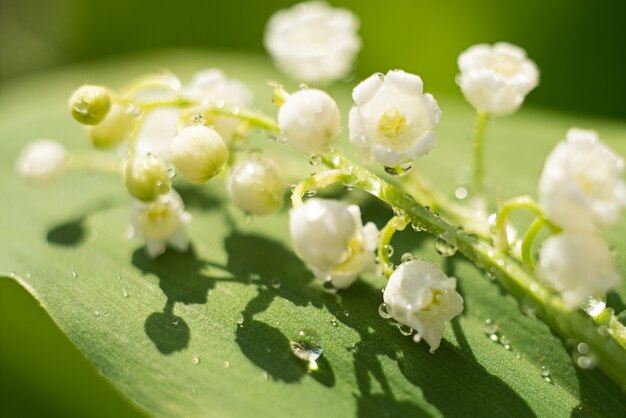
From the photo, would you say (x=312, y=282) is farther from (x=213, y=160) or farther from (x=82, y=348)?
(x=82, y=348)

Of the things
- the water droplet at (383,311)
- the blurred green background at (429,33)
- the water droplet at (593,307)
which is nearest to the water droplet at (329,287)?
the water droplet at (383,311)

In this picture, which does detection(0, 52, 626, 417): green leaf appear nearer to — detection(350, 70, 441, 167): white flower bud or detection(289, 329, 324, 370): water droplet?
detection(289, 329, 324, 370): water droplet

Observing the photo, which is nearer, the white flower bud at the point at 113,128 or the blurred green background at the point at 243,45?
the white flower bud at the point at 113,128

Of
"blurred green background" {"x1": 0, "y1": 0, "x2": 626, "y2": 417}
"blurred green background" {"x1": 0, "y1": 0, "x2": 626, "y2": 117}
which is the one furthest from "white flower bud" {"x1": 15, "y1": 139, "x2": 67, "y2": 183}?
"blurred green background" {"x1": 0, "y1": 0, "x2": 626, "y2": 117}

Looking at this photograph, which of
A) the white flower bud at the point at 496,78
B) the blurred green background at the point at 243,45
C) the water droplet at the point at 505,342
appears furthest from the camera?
the blurred green background at the point at 243,45

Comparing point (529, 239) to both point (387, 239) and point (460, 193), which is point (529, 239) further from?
point (460, 193)

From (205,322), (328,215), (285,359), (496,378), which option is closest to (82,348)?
(205,322)

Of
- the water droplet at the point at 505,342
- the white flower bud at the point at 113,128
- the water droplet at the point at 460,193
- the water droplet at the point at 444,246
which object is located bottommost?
the water droplet at the point at 460,193

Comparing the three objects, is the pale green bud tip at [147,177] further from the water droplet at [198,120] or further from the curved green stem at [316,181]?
the curved green stem at [316,181]
